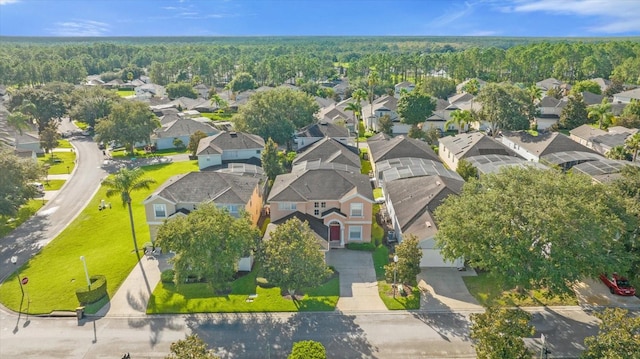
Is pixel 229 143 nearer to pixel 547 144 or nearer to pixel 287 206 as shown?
pixel 287 206

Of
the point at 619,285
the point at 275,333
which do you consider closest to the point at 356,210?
the point at 275,333

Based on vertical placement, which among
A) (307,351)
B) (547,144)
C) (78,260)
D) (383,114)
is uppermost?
(383,114)

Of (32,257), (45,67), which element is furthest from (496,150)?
(45,67)

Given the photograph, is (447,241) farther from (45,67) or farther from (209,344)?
(45,67)

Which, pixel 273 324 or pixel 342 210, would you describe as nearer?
pixel 273 324

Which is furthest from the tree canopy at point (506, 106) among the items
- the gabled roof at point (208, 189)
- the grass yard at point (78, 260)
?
the grass yard at point (78, 260)

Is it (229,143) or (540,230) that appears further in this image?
(229,143)

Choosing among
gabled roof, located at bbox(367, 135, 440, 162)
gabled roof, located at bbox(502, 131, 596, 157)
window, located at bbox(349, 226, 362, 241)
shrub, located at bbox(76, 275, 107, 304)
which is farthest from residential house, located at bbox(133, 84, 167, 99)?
window, located at bbox(349, 226, 362, 241)
